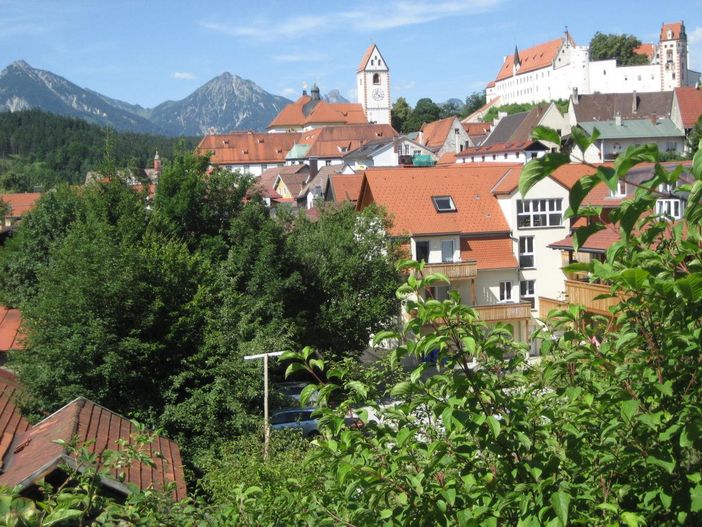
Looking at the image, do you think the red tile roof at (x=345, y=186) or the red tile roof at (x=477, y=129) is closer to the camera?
the red tile roof at (x=345, y=186)

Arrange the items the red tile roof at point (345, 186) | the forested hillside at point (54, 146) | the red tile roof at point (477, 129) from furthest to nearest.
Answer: the forested hillside at point (54, 146), the red tile roof at point (477, 129), the red tile roof at point (345, 186)

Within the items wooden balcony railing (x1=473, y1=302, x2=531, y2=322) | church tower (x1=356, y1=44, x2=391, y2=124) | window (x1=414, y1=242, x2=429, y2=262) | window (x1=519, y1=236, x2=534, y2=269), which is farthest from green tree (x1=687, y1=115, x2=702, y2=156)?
church tower (x1=356, y1=44, x2=391, y2=124)

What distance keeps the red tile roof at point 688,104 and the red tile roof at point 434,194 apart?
206 ft

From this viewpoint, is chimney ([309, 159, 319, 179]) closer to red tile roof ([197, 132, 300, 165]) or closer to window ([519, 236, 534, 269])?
red tile roof ([197, 132, 300, 165])

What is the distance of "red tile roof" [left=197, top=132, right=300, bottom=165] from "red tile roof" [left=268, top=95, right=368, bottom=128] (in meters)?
19.0

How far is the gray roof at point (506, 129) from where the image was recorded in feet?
316

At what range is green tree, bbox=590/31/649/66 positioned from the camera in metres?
139

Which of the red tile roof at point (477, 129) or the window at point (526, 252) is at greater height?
the red tile roof at point (477, 129)

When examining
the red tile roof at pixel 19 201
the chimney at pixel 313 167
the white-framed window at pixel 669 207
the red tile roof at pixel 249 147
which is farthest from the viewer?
the red tile roof at pixel 249 147

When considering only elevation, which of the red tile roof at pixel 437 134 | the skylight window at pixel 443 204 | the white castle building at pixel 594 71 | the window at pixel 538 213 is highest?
the white castle building at pixel 594 71

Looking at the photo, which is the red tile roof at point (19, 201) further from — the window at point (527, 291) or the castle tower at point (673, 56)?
the castle tower at point (673, 56)

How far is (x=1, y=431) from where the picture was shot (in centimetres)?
1371

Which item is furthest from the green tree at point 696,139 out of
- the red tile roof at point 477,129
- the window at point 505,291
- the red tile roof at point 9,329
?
the red tile roof at point 477,129

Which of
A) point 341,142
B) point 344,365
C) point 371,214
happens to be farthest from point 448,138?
point 344,365
